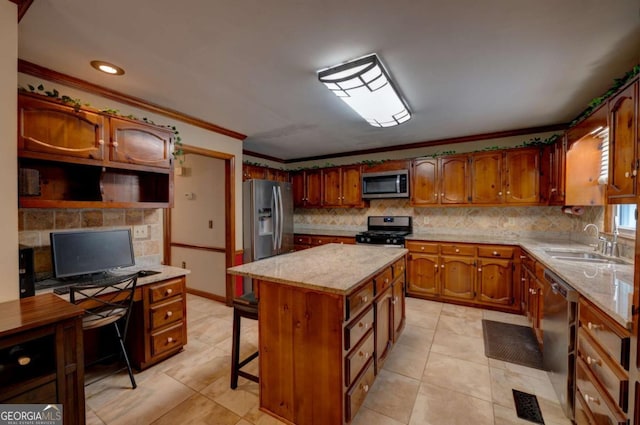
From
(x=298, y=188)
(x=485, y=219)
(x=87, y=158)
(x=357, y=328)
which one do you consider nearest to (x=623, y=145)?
(x=357, y=328)

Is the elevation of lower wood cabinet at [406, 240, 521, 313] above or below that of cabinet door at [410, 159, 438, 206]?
below

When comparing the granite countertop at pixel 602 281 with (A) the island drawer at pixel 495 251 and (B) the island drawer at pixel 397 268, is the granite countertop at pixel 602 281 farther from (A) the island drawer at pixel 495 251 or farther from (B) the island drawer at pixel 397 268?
(B) the island drawer at pixel 397 268

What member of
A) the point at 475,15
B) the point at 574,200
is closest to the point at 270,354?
the point at 475,15

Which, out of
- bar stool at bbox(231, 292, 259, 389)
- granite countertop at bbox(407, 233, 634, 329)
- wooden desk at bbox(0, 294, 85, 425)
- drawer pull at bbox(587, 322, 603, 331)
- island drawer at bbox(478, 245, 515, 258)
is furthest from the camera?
island drawer at bbox(478, 245, 515, 258)

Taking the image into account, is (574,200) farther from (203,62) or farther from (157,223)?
(157,223)

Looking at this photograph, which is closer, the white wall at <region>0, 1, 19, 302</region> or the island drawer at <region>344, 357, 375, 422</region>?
the white wall at <region>0, 1, 19, 302</region>

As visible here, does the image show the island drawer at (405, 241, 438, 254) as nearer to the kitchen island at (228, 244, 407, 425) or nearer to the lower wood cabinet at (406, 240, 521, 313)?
the lower wood cabinet at (406, 240, 521, 313)

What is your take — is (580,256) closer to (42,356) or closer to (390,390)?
(390,390)

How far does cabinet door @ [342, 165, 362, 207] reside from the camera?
4621mm

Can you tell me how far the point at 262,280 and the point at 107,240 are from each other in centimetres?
161

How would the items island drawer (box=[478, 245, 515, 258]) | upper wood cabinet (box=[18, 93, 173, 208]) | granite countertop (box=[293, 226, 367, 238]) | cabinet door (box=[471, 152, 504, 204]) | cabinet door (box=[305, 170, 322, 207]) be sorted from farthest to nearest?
cabinet door (box=[305, 170, 322, 207]), granite countertop (box=[293, 226, 367, 238]), cabinet door (box=[471, 152, 504, 204]), island drawer (box=[478, 245, 515, 258]), upper wood cabinet (box=[18, 93, 173, 208])

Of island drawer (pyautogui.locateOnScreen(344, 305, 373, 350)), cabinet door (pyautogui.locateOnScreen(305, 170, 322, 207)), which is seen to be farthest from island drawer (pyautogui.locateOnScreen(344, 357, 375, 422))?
cabinet door (pyautogui.locateOnScreen(305, 170, 322, 207))

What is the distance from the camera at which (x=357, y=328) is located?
167 centimetres

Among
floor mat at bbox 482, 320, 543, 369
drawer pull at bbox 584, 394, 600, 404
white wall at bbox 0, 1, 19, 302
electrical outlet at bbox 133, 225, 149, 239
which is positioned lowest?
floor mat at bbox 482, 320, 543, 369
